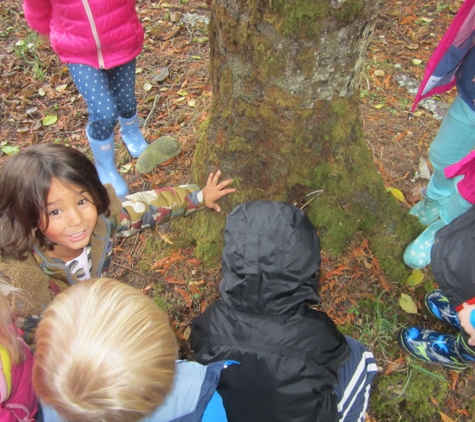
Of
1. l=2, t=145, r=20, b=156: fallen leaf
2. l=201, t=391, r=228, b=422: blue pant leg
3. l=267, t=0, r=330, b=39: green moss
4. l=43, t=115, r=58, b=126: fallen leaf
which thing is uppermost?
l=267, t=0, r=330, b=39: green moss

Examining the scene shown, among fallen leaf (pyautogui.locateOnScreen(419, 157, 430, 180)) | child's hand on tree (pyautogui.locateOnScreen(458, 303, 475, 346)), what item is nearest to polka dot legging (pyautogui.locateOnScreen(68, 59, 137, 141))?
fallen leaf (pyautogui.locateOnScreen(419, 157, 430, 180))

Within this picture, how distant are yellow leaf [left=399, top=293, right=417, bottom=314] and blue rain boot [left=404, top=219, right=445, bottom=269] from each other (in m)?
0.20

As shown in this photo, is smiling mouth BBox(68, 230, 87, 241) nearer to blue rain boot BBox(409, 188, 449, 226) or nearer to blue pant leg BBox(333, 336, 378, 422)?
blue pant leg BBox(333, 336, 378, 422)

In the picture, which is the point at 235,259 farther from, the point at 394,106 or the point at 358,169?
the point at 394,106

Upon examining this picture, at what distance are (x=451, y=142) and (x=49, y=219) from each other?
2.34 m

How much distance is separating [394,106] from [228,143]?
2.16 metres

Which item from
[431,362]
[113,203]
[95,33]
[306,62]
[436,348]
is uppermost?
[306,62]

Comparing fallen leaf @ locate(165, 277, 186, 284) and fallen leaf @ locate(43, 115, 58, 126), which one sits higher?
fallen leaf @ locate(165, 277, 186, 284)

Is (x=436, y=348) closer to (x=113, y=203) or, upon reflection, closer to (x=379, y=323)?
(x=379, y=323)

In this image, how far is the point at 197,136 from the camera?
3.40 metres

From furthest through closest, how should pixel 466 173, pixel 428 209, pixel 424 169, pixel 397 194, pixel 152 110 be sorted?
pixel 152 110 → pixel 424 169 → pixel 397 194 → pixel 428 209 → pixel 466 173

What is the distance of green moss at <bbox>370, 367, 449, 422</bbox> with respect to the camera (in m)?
2.26

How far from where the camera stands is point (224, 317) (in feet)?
5.91

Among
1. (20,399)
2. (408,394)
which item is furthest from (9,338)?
(408,394)
